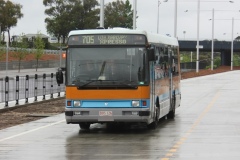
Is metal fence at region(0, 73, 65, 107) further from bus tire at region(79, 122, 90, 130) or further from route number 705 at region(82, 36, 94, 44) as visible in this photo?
route number 705 at region(82, 36, 94, 44)

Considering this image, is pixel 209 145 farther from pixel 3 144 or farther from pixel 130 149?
pixel 3 144

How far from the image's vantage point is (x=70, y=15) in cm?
13500

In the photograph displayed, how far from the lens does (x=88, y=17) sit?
134 metres

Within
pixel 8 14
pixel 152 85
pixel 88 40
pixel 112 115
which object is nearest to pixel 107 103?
pixel 112 115

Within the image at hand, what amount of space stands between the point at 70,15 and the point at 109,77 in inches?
4569

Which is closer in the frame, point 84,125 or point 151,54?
point 151,54

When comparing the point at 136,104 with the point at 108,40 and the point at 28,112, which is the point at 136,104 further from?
the point at 28,112

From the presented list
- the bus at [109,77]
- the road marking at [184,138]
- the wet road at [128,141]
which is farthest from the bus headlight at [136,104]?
the road marking at [184,138]

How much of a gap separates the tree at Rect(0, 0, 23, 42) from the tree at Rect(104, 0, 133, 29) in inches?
752

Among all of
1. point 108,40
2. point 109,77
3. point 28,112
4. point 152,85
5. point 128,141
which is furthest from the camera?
point 28,112

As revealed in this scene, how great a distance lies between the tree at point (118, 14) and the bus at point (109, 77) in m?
122

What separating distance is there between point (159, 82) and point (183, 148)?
5.97 metres

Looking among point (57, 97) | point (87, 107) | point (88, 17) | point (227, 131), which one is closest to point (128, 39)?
point (87, 107)

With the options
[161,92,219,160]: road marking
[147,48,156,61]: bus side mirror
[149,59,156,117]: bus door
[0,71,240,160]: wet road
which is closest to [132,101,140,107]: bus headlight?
[149,59,156,117]: bus door
